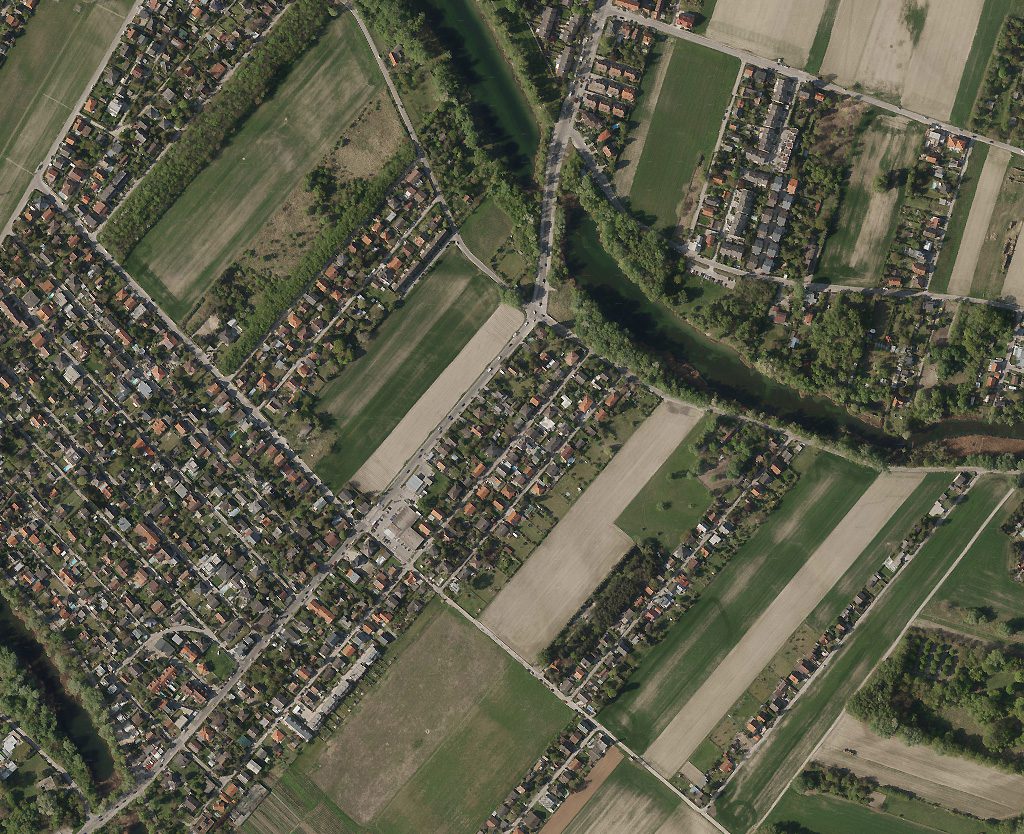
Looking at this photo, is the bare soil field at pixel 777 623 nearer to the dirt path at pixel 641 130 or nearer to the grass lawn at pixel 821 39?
the dirt path at pixel 641 130

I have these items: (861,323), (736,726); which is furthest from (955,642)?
(861,323)

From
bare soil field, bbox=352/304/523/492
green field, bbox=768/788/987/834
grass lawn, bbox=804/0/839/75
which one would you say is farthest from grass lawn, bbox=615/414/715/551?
grass lawn, bbox=804/0/839/75

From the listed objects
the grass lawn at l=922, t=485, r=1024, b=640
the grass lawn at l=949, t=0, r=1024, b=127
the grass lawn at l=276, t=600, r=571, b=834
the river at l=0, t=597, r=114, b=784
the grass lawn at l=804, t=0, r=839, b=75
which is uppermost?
the grass lawn at l=949, t=0, r=1024, b=127

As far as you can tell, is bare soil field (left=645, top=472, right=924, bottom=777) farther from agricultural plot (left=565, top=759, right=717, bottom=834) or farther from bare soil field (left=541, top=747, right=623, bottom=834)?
bare soil field (left=541, top=747, right=623, bottom=834)

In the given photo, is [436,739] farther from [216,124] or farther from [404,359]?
[216,124]

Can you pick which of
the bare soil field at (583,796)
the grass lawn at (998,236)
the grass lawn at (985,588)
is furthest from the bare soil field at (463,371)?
the grass lawn at (985,588)

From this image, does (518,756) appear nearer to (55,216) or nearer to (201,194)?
(201,194)
